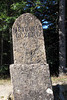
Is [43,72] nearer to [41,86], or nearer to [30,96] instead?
[41,86]

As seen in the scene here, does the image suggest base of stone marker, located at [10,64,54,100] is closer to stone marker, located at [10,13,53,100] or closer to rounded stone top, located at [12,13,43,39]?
stone marker, located at [10,13,53,100]

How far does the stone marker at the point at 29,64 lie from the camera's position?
2625 mm

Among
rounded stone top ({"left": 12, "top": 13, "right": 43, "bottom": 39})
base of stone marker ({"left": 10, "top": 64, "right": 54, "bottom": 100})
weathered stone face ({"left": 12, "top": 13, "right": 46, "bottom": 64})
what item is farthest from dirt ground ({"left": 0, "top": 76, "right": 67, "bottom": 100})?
rounded stone top ({"left": 12, "top": 13, "right": 43, "bottom": 39})

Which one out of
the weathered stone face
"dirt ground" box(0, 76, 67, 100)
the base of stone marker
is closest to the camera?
the base of stone marker

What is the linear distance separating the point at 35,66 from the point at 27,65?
0.20 metres

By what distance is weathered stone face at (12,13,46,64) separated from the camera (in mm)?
2795

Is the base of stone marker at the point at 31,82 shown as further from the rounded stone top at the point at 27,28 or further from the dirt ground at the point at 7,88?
the dirt ground at the point at 7,88

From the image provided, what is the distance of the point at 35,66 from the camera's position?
2.69m

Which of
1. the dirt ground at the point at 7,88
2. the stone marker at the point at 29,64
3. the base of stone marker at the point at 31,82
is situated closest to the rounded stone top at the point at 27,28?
the stone marker at the point at 29,64

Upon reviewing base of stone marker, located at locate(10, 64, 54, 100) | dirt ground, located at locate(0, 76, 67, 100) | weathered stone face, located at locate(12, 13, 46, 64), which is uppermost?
weathered stone face, located at locate(12, 13, 46, 64)

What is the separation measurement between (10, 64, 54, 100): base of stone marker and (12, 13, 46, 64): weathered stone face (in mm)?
183

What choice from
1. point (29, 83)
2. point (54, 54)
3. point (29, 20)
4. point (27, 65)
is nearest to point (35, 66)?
point (27, 65)

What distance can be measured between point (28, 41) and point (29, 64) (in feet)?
1.89

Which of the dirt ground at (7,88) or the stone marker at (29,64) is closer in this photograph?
the stone marker at (29,64)
